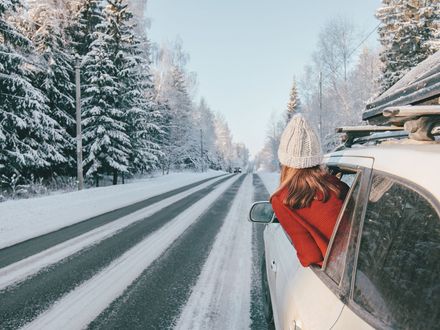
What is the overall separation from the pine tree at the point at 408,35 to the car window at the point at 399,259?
2148cm

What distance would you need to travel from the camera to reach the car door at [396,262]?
42.2 inches

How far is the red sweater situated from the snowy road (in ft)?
6.24

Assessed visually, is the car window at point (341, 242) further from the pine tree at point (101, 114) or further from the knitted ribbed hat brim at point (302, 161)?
the pine tree at point (101, 114)

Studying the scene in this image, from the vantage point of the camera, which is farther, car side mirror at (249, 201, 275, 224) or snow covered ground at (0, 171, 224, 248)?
snow covered ground at (0, 171, 224, 248)

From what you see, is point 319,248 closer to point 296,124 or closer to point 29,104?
point 296,124

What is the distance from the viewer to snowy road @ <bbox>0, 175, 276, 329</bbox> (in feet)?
11.7

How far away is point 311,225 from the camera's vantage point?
1.90 meters

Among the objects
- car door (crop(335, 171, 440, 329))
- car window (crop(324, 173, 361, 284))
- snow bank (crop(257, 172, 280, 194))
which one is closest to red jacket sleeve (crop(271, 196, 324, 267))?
car window (crop(324, 173, 361, 284))

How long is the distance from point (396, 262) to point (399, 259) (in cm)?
2

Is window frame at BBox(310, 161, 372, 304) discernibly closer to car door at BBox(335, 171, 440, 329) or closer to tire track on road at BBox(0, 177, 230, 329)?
car door at BBox(335, 171, 440, 329)

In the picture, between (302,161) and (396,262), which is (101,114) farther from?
(396,262)

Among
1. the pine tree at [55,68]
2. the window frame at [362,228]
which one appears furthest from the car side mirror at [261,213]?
the pine tree at [55,68]

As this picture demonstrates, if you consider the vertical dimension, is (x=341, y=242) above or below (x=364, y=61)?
below

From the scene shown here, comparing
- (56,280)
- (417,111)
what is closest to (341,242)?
(417,111)
